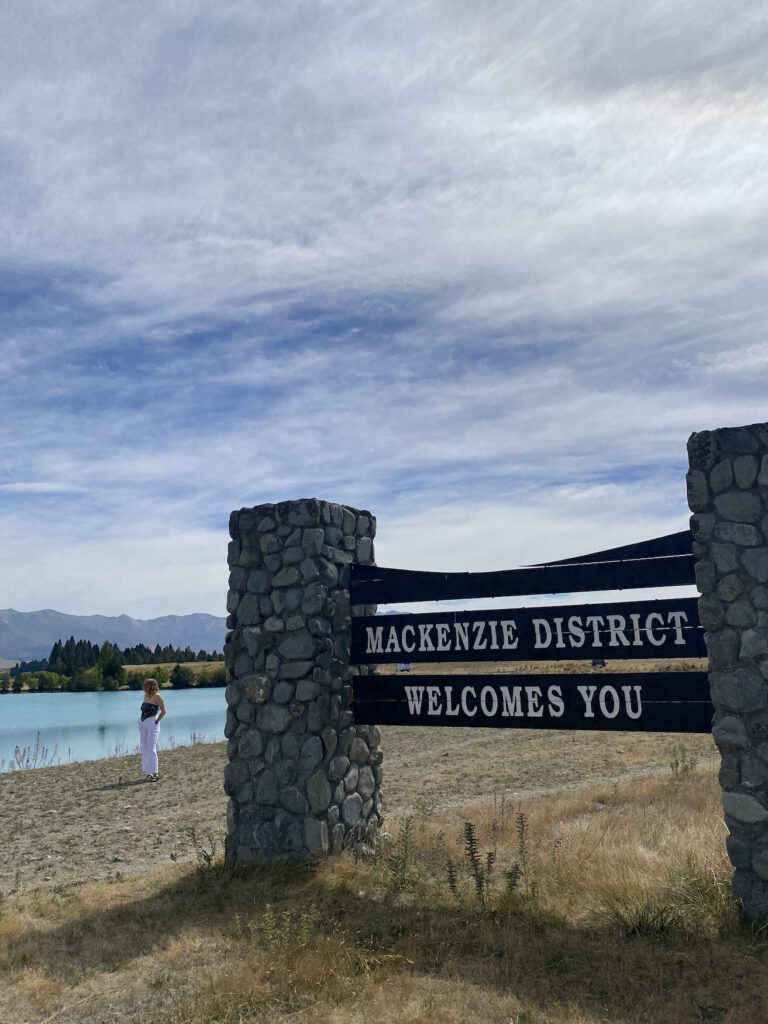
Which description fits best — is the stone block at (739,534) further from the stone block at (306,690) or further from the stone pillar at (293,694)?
the stone block at (306,690)

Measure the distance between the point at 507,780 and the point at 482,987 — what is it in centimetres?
946

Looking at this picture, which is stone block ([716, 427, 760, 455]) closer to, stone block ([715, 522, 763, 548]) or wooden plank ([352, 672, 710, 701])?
stone block ([715, 522, 763, 548])

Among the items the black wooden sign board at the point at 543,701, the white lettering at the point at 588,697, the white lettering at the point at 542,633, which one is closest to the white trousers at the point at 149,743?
the black wooden sign board at the point at 543,701

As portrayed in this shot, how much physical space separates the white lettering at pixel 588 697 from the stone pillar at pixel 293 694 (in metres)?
2.77

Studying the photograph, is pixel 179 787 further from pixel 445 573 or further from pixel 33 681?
pixel 33 681

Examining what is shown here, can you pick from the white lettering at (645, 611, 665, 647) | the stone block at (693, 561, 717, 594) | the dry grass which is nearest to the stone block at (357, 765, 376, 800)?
the dry grass

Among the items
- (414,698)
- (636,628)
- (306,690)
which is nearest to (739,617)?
(636,628)

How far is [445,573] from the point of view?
341 inches

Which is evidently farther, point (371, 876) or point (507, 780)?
point (507, 780)

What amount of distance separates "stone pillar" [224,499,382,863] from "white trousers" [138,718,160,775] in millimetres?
6305

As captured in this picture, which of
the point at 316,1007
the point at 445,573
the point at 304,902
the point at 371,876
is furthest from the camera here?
the point at 445,573

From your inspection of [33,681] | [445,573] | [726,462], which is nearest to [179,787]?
[445,573]

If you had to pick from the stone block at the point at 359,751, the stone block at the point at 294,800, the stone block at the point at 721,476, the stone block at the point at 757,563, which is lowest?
the stone block at the point at 294,800

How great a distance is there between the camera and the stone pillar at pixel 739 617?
20.9 feet
